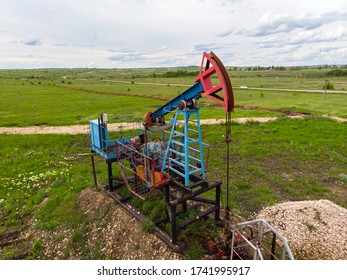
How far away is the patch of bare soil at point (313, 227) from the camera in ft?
20.1

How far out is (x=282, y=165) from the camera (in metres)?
11.9

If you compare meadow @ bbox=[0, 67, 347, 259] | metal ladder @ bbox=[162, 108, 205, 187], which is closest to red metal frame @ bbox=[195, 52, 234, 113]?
metal ladder @ bbox=[162, 108, 205, 187]

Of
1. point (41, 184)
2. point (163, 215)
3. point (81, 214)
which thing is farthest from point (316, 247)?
point (41, 184)

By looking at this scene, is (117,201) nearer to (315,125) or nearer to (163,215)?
(163,215)

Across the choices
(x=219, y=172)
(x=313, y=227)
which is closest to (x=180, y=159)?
(x=313, y=227)

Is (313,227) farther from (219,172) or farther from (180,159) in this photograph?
(219,172)

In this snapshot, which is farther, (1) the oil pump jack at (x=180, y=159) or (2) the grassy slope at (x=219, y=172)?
(2) the grassy slope at (x=219, y=172)

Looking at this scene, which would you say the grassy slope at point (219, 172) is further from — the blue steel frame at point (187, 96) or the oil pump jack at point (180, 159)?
the blue steel frame at point (187, 96)

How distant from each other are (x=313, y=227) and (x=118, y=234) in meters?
5.50

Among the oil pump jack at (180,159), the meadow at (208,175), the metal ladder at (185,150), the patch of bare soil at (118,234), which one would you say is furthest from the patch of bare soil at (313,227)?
the patch of bare soil at (118,234)

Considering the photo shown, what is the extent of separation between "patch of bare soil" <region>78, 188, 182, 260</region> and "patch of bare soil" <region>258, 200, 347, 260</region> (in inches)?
128

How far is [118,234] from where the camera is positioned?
6988 mm

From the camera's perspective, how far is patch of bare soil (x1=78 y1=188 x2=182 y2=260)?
6258 millimetres

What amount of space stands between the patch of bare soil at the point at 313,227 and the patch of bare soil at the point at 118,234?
3.25 metres
